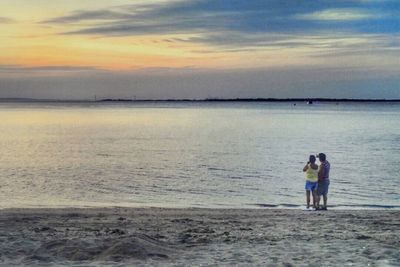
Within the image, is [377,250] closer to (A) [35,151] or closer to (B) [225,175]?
(B) [225,175]

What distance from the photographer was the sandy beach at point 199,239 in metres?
10.4

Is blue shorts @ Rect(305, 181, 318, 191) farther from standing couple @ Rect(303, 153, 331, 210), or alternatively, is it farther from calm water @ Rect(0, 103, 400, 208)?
calm water @ Rect(0, 103, 400, 208)

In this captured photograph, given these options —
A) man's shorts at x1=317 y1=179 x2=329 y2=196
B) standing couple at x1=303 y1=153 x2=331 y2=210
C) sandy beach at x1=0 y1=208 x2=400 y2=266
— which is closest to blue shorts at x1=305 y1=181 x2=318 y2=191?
standing couple at x1=303 y1=153 x2=331 y2=210

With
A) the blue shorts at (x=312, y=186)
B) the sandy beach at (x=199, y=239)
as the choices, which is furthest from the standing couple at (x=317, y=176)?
the sandy beach at (x=199, y=239)

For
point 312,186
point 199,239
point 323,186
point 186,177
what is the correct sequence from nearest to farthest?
point 199,239 → point 323,186 → point 312,186 → point 186,177

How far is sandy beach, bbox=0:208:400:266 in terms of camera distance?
10.4m

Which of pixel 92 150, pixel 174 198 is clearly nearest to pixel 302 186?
pixel 174 198

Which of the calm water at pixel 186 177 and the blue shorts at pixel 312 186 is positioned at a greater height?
the blue shorts at pixel 312 186

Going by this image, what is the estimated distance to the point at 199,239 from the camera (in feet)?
40.7

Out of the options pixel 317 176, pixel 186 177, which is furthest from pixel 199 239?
pixel 186 177

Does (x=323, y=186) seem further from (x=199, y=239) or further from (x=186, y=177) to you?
(x=186, y=177)

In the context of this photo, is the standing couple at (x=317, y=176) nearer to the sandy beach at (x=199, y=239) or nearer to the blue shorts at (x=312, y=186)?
the blue shorts at (x=312, y=186)

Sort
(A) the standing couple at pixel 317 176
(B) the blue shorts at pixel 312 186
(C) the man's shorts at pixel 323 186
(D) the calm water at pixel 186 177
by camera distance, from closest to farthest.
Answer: (A) the standing couple at pixel 317 176
(C) the man's shorts at pixel 323 186
(B) the blue shorts at pixel 312 186
(D) the calm water at pixel 186 177

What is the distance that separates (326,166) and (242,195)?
23.1ft
